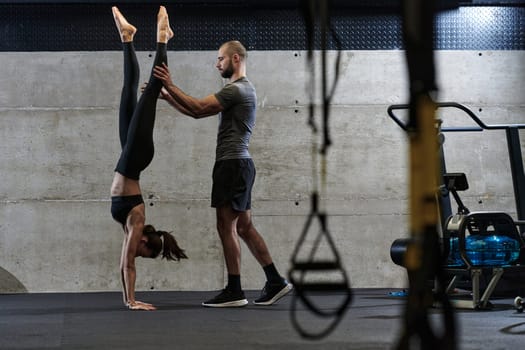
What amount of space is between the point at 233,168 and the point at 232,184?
0.31 ft

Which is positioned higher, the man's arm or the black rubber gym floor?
the man's arm

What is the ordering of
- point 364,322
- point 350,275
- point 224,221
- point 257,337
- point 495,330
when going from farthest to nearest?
point 350,275 → point 224,221 → point 364,322 → point 495,330 → point 257,337

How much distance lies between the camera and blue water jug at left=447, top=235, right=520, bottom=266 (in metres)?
5.00

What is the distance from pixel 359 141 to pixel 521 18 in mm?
1723

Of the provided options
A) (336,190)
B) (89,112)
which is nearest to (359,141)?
(336,190)

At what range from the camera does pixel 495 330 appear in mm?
3791

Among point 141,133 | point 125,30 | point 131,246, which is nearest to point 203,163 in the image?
point 125,30

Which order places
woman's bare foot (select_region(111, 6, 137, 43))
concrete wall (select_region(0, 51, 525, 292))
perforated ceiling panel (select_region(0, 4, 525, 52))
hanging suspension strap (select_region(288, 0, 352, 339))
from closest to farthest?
hanging suspension strap (select_region(288, 0, 352, 339)) < woman's bare foot (select_region(111, 6, 137, 43)) < concrete wall (select_region(0, 51, 525, 292)) < perforated ceiling panel (select_region(0, 4, 525, 52))

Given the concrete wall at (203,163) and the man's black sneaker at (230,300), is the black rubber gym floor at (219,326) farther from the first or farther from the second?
the concrete wall at (203,163)

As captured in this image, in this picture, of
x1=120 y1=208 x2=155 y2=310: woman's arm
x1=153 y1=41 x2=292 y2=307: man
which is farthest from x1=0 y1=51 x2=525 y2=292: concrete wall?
x1=120 y1=208 x2=155 y2=310: woman's arm

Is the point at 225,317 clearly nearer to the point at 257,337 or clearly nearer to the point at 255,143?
the point at 257,337

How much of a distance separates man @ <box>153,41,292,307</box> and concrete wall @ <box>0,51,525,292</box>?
1.90 metres

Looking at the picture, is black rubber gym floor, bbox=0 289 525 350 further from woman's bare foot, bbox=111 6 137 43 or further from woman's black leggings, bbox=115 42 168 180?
woman's bare foot, bbox=111 6 137 43

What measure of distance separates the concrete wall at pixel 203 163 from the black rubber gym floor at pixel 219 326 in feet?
4.05
